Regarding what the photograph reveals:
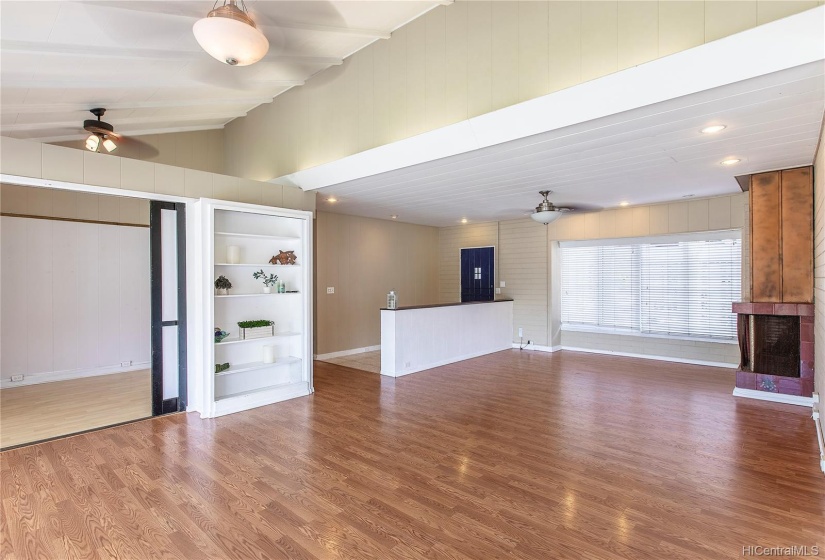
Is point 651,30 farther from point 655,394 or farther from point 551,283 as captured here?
point 551,283

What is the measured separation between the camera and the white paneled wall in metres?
5.64

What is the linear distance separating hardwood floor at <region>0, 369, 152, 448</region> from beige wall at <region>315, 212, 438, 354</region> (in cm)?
292

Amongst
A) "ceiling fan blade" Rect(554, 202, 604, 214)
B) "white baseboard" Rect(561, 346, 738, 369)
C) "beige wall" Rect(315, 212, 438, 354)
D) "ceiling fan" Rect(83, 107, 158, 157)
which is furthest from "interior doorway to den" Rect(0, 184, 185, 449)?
"white baseboard" Rect(561, 346, 738, 369)

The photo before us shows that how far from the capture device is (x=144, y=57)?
385 centimetres

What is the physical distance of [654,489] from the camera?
281 centimetres

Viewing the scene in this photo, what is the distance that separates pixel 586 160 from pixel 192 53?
12.8 ft

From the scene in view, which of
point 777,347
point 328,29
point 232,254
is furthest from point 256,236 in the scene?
point 777,347

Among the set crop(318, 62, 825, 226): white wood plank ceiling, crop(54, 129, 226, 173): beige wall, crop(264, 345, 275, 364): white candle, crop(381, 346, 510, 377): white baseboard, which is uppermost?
crop(54, 129, 226, 173): beige wall

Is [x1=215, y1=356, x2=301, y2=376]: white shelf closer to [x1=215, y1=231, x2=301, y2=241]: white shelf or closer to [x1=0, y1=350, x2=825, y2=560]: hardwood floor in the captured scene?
[x1=0, y1=350, x2=825, y2=560]: hardwood floor

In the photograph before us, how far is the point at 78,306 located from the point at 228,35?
5.32 m

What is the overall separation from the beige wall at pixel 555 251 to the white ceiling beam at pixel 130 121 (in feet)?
16.9

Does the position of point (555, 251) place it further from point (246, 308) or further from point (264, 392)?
point (264, 392)

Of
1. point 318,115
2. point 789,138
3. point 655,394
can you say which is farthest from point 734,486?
point 318,115

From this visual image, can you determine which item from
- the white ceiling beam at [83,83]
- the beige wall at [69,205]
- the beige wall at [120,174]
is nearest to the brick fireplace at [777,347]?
the beige wall at [120,174]
